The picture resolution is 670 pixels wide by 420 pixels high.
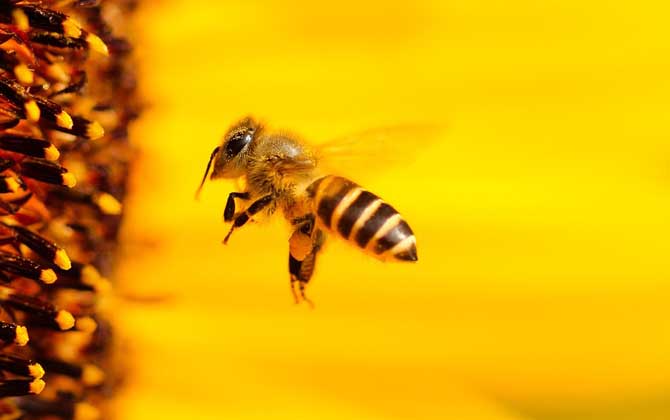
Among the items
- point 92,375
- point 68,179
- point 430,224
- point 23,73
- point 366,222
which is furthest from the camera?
point 430,224

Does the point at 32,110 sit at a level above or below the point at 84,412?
above

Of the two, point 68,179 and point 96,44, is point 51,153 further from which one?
point 96,44

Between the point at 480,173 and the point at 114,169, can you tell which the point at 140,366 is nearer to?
the point at 114,169

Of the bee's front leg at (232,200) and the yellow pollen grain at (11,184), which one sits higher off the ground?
the bee's front leg at (232,200)

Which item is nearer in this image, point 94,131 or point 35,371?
point 35,371

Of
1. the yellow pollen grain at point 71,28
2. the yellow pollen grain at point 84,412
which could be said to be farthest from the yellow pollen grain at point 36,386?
the yellow pollen grain at point 71,28

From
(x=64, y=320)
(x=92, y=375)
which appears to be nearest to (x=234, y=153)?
(x=64, y=320)

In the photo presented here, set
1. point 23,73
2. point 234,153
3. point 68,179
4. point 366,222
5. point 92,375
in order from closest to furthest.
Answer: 1. point 366,222
2. point 234,153
3. point 23,73
4. point 68,179
5. point 92,375

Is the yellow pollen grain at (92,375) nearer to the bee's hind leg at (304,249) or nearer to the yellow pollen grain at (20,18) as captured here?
the bee's hind leg at (304,249)
